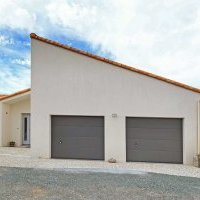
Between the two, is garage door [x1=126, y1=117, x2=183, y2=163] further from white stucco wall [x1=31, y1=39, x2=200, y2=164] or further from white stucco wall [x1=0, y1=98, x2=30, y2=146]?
white stucco wall [x1=0, y1=98, x2=30, y2=146]

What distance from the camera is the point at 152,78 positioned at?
13719 mm

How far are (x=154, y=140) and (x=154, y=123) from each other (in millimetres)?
909

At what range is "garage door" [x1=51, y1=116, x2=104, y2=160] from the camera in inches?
558

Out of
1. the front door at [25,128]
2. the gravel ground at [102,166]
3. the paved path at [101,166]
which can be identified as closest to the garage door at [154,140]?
the gravel ground at [102,166]

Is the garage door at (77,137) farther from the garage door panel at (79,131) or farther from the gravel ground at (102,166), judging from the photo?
the gravel ground at (102,166)

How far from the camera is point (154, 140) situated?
13930 millimetres

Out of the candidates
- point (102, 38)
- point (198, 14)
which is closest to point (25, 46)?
point (102, 38)

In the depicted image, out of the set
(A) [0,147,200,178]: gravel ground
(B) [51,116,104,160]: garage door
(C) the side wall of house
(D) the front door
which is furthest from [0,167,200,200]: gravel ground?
(D) the front door

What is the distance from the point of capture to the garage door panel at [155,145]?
13.9 metres

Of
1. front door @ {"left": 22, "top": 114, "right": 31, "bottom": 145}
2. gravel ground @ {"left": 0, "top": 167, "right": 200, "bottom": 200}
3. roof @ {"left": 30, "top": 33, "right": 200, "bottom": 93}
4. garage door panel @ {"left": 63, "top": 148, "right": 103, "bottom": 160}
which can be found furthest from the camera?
front door @ {"left": 22, "top": 114, "right": 31, "bottom": 145}

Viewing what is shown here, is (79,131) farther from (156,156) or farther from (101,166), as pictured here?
(156,156)

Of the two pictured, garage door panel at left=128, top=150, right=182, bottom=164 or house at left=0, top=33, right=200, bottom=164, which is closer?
house at left=0, top=33, right=200, bottom=164

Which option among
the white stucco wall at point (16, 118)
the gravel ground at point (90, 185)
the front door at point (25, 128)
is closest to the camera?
the gravel ground at point (90, 185)

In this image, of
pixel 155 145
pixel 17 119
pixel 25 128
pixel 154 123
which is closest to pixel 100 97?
pixel 154 123
